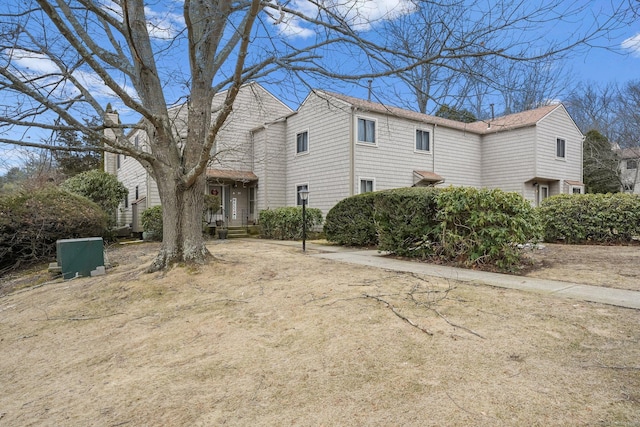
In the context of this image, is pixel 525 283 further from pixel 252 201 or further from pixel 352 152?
pixel 252 201

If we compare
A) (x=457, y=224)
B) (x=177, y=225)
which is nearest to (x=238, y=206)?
(x=177, y=225)

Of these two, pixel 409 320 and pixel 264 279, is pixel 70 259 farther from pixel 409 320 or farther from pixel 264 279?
pixel 409 320

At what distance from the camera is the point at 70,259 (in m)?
7.27

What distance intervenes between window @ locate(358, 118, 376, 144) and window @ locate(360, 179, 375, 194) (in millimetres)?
1564

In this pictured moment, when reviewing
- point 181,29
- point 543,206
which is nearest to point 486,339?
point 181,29

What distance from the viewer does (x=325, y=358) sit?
A: 3.00m

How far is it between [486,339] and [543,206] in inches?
358

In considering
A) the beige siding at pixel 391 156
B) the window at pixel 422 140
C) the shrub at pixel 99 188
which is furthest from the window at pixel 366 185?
the shrub at pixel 99 188

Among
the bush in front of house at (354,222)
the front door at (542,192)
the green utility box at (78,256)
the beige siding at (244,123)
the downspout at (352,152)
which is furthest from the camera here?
the front door at (542,192)

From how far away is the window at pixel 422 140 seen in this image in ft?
52.1

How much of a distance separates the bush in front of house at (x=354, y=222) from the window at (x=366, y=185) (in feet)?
11.1

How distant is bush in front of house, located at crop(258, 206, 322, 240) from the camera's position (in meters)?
14.1

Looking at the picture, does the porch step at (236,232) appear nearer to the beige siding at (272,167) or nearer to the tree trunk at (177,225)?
the beige siding at (272,167)

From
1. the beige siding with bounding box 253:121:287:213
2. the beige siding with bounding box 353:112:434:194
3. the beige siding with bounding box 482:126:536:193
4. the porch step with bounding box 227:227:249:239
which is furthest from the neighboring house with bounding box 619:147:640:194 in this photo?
the porch step with bounding box 227:227:249:239
